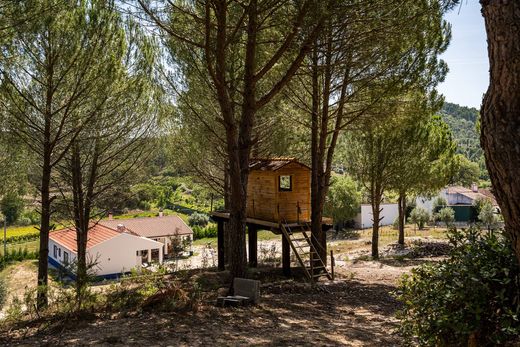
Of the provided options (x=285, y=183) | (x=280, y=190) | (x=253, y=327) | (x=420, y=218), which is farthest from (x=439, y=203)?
(x=253, y=327)

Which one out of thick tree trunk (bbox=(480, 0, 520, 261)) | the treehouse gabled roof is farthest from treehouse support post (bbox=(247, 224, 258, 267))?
thick tree trunk (bbox=(480, 0, 520, 261))

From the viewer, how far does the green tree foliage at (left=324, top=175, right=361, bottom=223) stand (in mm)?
36062

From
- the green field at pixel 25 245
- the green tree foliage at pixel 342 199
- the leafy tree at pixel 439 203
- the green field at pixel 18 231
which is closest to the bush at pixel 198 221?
the green tree foliage at pixel 342 199

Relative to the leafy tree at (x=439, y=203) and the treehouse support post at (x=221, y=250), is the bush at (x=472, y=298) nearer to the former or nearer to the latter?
the treehouse support post at (x=221, y=250)

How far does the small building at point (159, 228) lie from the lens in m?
Answer: 32.2

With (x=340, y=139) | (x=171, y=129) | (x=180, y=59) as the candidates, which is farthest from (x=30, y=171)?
(x=340, y=139)

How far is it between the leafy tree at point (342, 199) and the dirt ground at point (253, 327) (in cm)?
2725

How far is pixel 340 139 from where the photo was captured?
20.5 metres

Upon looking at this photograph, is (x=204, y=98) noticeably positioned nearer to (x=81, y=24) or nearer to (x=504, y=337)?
(x=81, y=24)

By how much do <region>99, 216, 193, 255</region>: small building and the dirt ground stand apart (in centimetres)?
2370

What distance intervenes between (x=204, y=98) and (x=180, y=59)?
184cm

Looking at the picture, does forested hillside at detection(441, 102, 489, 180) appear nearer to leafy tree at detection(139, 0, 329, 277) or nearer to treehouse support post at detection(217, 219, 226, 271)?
treehouse support post at detection(217, 219, 226, 271)

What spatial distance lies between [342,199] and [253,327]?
31075 mm

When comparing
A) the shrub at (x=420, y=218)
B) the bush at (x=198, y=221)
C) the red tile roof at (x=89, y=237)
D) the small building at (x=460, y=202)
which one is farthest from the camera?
the bush at (x=198, y=221)
